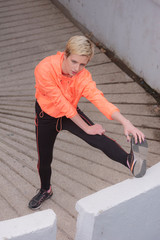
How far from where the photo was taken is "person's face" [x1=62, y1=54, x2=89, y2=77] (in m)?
2.49

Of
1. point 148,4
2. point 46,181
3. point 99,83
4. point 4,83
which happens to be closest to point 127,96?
point 99,83

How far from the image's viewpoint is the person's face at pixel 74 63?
2.49 metres

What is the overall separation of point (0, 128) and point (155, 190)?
7.36 feet

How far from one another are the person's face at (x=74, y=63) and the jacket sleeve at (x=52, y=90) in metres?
0.12

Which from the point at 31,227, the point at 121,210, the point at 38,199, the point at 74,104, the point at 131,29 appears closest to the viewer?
the point at 31,227

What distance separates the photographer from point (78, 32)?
5.75 metres

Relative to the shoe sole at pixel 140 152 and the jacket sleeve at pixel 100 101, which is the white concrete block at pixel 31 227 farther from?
the jacket sleeve at pixel 100 101

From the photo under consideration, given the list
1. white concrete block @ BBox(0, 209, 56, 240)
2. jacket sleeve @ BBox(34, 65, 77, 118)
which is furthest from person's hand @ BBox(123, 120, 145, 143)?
white concrete block @ BBox(0, 209, 56, 240)

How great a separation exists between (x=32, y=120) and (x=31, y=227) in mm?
2338

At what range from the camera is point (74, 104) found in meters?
2.84

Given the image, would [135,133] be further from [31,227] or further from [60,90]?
[31,227]

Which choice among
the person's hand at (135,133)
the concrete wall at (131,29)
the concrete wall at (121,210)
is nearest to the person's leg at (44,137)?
the person's hand at (135,133)

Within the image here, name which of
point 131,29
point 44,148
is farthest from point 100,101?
point 131,29

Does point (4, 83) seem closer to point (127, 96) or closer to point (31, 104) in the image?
point (31, 104)
